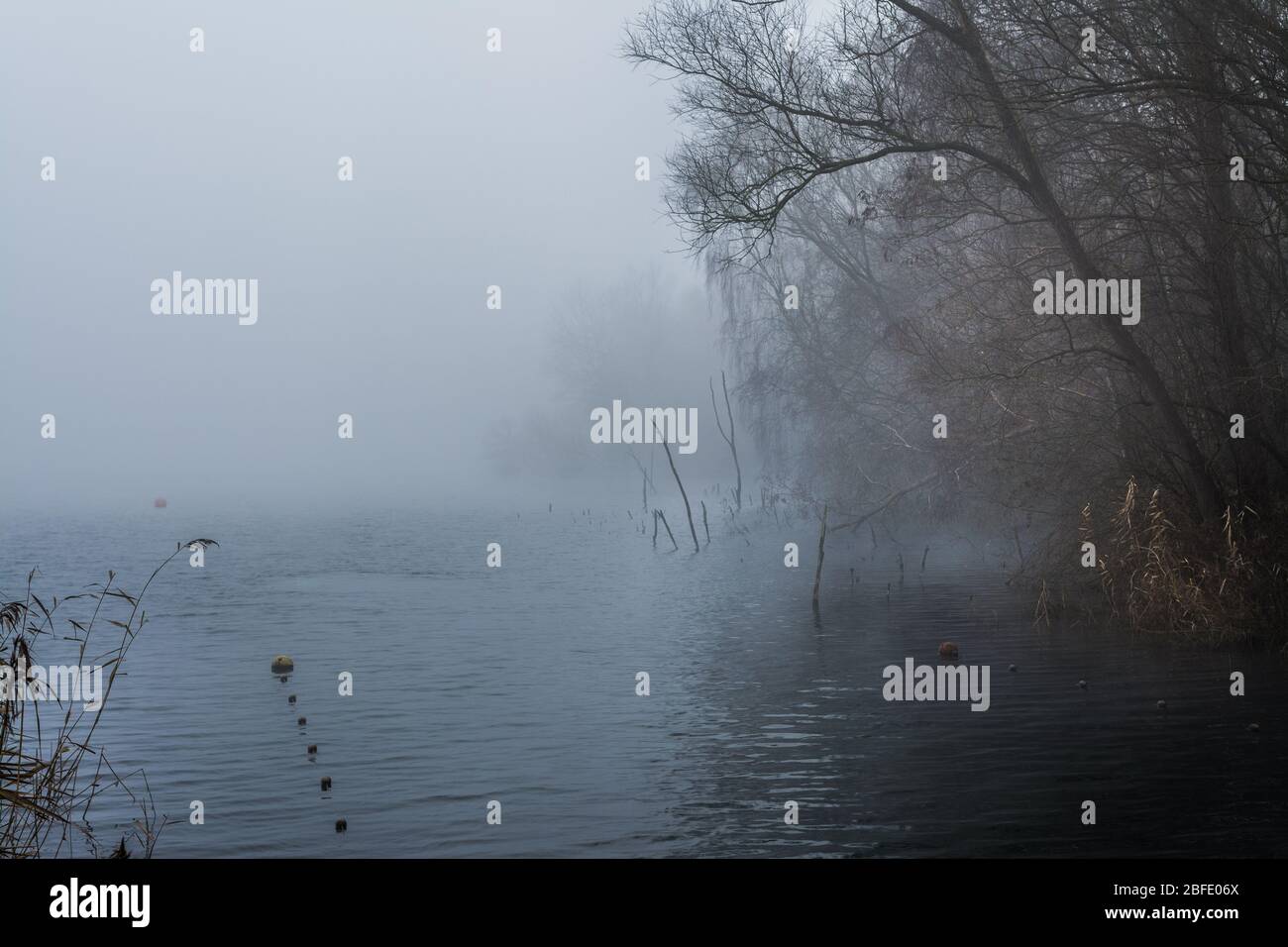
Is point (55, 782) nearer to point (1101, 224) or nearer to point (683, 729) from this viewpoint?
point (683, 729)

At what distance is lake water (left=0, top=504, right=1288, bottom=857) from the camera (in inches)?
355

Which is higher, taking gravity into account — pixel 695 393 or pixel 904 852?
pixel 695 393

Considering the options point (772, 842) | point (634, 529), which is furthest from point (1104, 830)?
point (634, 529)

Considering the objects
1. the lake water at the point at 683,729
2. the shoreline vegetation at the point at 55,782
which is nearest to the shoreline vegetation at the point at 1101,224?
the lake water at the point at 683,729

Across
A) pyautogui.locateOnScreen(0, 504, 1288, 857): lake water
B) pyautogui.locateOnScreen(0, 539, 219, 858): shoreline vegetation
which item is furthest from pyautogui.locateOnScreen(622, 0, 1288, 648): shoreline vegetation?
pyautogui.locateOnScreen(0, 539, 219, 858): shoreline vegetation

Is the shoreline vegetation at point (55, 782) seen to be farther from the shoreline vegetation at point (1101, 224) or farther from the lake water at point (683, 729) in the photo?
the shoreline vegetation at point (1101, 224)

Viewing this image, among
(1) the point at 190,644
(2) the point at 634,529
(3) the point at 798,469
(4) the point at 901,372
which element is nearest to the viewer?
(1) the point at 190,644

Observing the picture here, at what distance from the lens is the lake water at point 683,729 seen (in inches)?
355

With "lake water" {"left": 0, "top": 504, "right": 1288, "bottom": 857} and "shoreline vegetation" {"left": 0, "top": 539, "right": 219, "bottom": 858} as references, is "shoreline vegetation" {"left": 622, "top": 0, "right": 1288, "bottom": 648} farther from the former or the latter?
"shoreline vegetation" {"left": 0, "top": 539, "right": 219, "bottom": 858}

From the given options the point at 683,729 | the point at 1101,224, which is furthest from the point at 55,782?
the point at 1101,224

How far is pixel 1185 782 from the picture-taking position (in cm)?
1001
